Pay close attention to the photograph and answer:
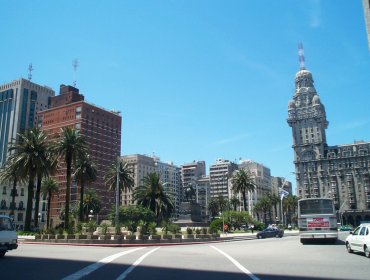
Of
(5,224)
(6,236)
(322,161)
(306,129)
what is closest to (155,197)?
(5,224)

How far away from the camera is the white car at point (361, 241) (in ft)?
59.7

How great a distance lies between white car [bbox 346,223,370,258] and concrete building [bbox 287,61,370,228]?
12644 cm

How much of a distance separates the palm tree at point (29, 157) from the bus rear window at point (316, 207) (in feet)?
115

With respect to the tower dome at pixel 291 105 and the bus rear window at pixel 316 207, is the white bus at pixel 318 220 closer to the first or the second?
the bus rear window at pixel 316 207

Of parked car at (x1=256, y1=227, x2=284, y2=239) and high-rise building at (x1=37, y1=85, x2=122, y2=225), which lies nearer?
parked car at (x1=256, y1=227, x2=284, y2=239)

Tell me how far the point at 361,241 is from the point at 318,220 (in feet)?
30.1

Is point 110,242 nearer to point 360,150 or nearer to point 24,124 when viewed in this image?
point 360,150

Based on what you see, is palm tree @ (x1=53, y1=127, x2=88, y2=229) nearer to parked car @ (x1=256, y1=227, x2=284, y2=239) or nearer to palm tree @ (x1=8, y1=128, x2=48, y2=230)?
palm tree @ (x1=8, y1=128, x2=48, y2=230)

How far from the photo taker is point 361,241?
62.1 ft

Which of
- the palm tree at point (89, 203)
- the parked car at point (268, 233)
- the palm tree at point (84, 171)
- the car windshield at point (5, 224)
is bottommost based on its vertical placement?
the parked car at point (268, 233)

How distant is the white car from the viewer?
717 inches

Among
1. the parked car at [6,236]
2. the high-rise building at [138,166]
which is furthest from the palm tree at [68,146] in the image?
the high-rise building at [138,166]

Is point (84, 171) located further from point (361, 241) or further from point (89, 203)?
point (361, 241)

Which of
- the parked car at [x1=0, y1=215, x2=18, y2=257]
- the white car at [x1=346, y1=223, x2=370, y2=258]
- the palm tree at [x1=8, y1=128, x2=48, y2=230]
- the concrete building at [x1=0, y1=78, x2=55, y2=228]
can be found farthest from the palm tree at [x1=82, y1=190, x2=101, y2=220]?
the concrete building at [x1=0, y1=78, x2=55, y2=228]
